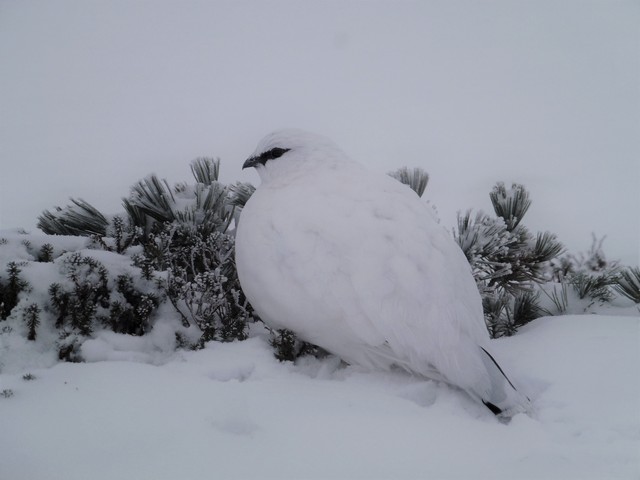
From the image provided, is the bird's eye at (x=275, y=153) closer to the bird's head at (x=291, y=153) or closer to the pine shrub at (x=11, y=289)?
the bird's head at (x=291, y=153)

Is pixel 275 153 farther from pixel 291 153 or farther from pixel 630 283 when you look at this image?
pixel 630 283

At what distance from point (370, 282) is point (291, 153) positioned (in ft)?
3.65

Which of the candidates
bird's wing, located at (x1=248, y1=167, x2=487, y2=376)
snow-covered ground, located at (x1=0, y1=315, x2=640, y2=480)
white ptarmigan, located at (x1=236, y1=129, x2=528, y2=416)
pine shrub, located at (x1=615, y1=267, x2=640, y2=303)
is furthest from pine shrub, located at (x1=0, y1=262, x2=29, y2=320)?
pine shrub, located at (x1=615, y1=267, x2=640, y2=303)

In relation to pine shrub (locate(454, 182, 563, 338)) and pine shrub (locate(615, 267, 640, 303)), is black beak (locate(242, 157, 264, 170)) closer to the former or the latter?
pine shrub (locate(454, 182, 563, 338))

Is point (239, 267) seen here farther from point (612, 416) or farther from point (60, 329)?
point (612, 416)

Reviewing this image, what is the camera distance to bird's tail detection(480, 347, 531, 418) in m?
2.05

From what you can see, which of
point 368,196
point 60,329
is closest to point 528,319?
point 368,196

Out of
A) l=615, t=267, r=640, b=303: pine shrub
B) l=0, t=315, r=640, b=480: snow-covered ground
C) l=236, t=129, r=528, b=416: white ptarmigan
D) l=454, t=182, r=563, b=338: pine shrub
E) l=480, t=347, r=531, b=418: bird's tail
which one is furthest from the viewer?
l=615, t=267, r=640, b=303: pine shrub

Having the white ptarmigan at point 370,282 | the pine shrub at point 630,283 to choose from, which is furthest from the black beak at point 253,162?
the pine shrub at point 630,283

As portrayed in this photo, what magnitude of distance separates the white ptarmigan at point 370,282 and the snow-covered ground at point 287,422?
5.9 inches

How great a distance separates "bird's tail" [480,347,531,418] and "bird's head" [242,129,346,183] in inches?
58.1

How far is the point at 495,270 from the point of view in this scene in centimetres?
354

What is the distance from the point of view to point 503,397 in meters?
2.06

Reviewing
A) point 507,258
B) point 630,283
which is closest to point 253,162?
point 507,258
